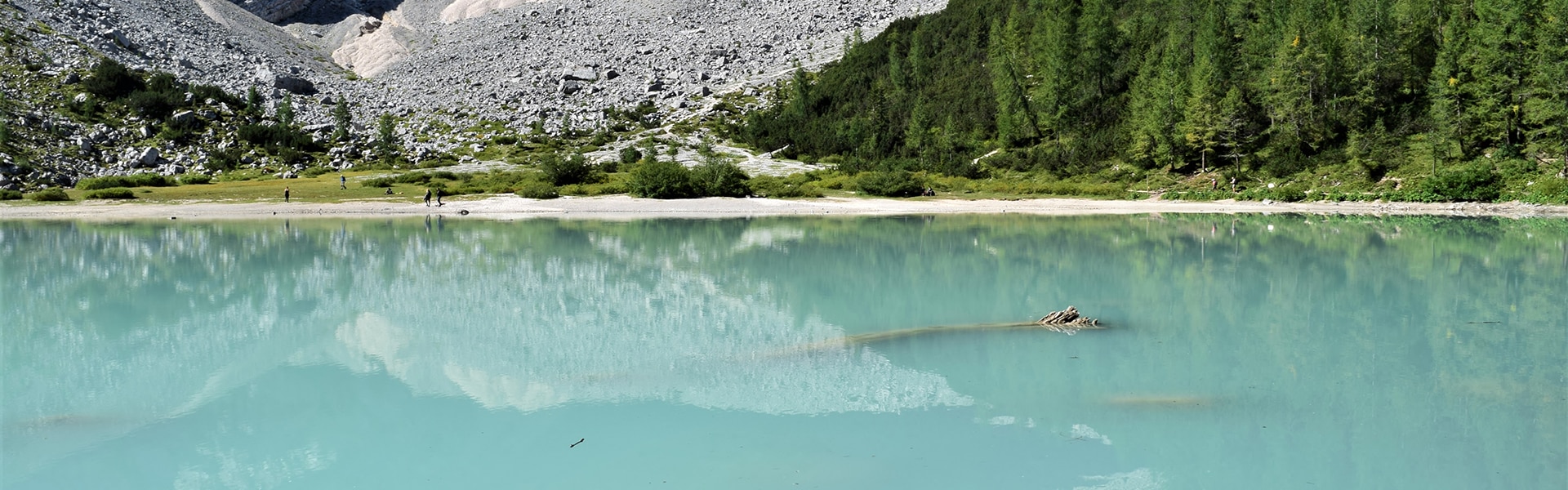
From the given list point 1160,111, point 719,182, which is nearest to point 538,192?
point 719,182

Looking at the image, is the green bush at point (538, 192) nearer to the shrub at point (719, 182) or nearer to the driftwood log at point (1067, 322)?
the shrub at point (719, 182)

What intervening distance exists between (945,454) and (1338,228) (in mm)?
26895

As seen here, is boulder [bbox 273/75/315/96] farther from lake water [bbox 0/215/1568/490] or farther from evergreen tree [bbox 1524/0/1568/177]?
evergreen tree [bbox 1524/0/1568/177]

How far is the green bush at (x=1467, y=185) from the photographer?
36.8 meters

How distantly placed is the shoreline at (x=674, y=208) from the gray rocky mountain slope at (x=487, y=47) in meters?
42.0

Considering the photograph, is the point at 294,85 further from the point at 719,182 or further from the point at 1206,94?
the point at 1206,94

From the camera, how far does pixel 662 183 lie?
157ft

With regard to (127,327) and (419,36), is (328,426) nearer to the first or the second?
(127,327)

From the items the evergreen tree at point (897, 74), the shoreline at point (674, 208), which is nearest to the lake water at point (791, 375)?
the shoreline at point (674, 208)

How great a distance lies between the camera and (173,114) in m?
73.1

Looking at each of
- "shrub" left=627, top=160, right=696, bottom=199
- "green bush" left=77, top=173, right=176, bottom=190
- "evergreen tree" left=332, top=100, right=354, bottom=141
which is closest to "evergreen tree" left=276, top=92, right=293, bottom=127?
"evergreen tree" left=332, top=100, right=354, bottom=141

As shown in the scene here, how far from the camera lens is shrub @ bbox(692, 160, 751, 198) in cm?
4919

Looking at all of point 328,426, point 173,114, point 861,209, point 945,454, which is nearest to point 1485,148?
point 861,209

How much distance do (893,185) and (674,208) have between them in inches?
488
